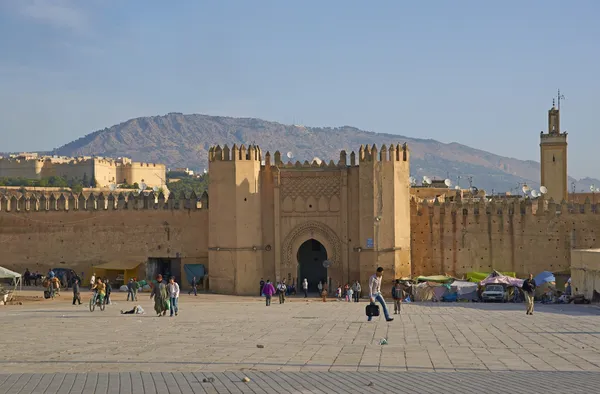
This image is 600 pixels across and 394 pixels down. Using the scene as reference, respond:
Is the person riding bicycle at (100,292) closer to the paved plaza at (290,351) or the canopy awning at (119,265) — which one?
the paved plaza at (290,351)

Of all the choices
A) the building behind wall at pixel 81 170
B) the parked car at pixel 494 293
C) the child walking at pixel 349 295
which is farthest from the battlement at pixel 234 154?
the building behind wall at pixel 81 170

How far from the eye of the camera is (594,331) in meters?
18.4

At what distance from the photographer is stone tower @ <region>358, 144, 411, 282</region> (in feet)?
115

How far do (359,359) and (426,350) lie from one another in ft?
5.03

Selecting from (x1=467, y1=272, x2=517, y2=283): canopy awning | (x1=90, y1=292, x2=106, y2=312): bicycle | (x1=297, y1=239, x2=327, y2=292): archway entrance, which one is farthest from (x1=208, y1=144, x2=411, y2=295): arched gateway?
(x1=90, y1=292, x2=106, y2=312): bicycle

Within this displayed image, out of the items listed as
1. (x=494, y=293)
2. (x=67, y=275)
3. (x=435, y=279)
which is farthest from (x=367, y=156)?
(x=67, y=275)

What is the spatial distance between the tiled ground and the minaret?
122 ft

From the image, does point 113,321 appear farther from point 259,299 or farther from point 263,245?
point 263,245

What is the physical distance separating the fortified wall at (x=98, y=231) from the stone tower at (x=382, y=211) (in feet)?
21.2

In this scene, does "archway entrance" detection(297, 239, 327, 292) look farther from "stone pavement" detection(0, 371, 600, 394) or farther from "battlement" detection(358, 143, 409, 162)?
"stone pavement" detection(0, 371, 600, 394)

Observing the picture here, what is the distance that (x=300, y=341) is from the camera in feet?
56.0

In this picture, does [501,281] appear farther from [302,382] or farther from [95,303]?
[302,382]

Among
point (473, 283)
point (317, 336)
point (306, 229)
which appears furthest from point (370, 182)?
point (317, 336)

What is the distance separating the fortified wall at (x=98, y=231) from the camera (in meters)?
37.9
